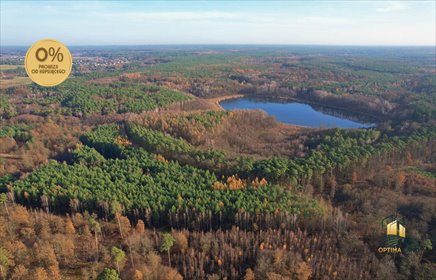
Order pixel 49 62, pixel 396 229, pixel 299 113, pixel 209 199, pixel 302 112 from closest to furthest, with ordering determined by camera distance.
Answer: pixel 49 62, pixel 396 229, pixel 209 199, pixel 299 113, pixel 302 112

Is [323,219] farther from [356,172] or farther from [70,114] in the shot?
[70,114]

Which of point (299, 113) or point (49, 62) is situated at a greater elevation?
point (49, 62)

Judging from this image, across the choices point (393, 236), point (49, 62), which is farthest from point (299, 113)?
point (49, 62)

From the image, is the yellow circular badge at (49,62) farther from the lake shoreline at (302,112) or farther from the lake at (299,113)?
the lake at (299,113)

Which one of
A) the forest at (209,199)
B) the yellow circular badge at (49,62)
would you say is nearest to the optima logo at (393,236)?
the forest at (209,199)

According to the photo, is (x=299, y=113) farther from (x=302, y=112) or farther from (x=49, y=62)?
(x=49, y=62)

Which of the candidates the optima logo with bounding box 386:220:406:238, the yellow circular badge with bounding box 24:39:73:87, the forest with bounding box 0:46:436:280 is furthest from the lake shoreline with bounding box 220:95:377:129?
the yellow circular badge with bounding box 24:39:73:87

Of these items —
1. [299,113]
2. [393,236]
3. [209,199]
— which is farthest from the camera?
[299,113]
